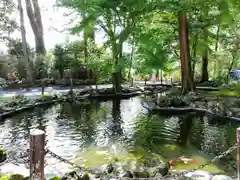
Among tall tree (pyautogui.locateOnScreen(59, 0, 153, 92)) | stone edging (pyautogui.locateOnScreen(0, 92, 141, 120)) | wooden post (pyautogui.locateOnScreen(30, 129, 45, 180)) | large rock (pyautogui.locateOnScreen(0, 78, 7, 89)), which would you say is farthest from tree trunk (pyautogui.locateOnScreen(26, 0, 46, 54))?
wooden post (pyautogui.locateOnScreen(30, 129, 45, 180))

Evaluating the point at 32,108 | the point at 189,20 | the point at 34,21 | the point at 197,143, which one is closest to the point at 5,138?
the point at 32,108

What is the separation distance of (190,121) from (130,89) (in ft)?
28.8

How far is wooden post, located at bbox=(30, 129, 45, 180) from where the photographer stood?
3.66 metres

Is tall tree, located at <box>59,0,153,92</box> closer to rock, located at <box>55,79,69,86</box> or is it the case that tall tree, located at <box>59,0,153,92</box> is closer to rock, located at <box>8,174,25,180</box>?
rock, located at <box>55,79,69,86</box>

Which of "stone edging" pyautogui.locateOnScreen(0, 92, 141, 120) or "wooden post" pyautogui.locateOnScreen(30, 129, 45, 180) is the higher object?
"wooden post" pyautogui.locateOnScreen(30, 129, 45, 180)

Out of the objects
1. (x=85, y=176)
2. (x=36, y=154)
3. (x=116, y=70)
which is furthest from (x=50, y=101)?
(x=36, y=154)

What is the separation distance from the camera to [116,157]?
23.9 feet

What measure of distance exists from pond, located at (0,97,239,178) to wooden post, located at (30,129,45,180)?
1403 mm

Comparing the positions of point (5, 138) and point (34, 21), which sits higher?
point (34, 21)

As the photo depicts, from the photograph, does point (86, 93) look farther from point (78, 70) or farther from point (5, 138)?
point (5, 138)

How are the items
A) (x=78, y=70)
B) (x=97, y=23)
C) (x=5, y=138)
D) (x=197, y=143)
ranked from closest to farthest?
(x=197, y=143)
(x=5, y=138)
(x=97, y=23)
(x=78, y=70)

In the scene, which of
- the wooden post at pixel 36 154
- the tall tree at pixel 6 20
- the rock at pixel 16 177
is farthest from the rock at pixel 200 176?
the tall tree at pixel 6 20

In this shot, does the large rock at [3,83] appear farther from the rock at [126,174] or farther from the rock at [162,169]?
the rock at [162,169]

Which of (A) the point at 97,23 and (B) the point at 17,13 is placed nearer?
(A) the point at 97,23
